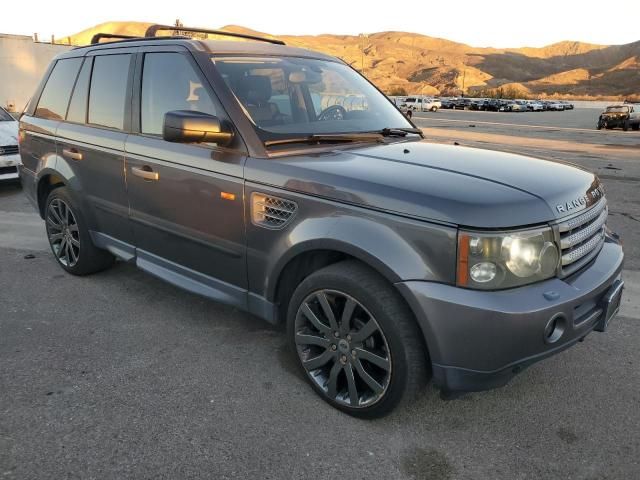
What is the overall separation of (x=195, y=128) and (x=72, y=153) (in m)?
1.91

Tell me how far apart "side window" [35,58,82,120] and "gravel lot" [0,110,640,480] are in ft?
5.52

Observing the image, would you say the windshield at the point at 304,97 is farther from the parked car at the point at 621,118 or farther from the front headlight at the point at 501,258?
the parked car at the point at 621,118

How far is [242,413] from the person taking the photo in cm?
285

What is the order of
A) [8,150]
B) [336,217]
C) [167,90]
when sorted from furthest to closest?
[8,150], [167,90], [336,217]

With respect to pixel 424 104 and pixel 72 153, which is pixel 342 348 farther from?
pixel 424 104

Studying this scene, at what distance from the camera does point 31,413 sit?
2830 mm

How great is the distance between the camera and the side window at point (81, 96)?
170 inches

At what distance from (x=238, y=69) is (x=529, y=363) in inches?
91.1

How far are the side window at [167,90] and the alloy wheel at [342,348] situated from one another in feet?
4.29

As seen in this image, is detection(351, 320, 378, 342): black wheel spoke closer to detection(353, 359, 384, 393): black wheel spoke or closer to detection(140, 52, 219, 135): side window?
detection(353, 359, 384, 393): black wheel spoke

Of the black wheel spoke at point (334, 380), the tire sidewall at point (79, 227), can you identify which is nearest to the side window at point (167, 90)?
the tire sidewall at point (79, 227)

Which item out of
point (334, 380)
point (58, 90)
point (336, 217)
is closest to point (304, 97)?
point (336, 217)

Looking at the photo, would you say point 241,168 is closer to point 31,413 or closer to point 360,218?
point 360,218

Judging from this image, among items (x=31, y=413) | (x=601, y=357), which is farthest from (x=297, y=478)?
(x=601, y=357)
